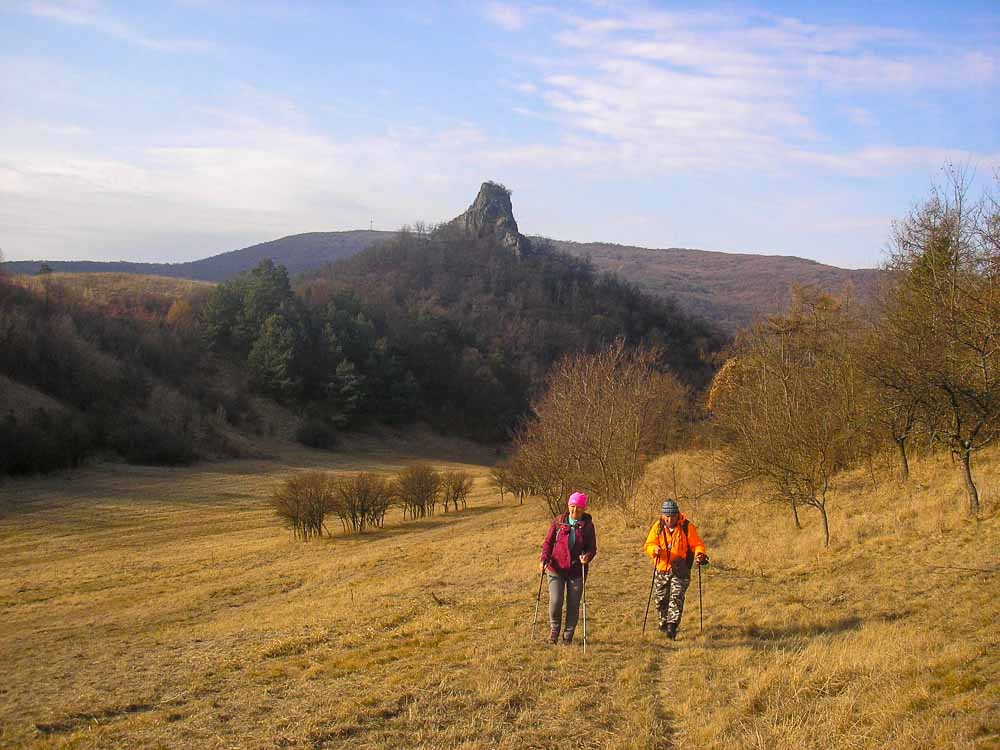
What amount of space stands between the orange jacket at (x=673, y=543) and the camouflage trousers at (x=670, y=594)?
0.44ft

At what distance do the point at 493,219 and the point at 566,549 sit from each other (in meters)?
110

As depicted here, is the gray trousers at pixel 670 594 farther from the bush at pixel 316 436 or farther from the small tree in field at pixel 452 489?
the bush at pixel 316 436

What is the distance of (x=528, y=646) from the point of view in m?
8.46

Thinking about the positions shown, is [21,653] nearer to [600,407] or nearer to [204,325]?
[600,407]

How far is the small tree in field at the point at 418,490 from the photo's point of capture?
3078 cm

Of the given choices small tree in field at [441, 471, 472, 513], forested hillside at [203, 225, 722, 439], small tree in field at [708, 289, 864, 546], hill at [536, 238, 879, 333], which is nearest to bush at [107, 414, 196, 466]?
forested hillside at [203, 225, 722, 439]

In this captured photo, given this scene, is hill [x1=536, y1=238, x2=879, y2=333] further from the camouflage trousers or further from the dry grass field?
the camouflage trousers

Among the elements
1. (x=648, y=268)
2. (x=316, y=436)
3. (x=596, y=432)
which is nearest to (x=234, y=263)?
(x=648, y=268)

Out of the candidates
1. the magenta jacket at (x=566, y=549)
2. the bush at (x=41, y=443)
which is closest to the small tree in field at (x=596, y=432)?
the magenta jacket at (x=566, y=549)

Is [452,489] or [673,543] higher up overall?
[673,543]

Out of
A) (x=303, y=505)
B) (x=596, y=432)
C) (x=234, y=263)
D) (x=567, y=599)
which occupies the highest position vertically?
(x=234, y=263)

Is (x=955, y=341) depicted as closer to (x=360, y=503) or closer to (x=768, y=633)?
(x=768, y=633)

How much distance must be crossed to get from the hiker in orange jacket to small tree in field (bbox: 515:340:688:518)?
12751mm

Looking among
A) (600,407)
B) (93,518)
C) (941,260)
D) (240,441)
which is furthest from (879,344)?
(240,441)
